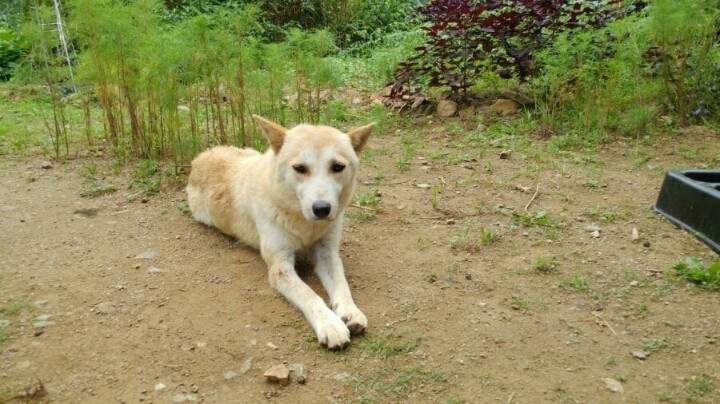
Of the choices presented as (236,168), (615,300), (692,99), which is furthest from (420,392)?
(692,99)

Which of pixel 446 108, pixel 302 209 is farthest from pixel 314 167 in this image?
pixel 446 108

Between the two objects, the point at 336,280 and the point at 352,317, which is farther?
the point at 336,280

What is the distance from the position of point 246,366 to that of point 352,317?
1.93ft

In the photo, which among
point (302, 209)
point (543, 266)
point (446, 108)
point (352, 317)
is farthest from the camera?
point (446, 108)

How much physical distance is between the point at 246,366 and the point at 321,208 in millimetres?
898

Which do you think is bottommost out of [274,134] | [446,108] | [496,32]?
[446,108]

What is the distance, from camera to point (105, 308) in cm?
295

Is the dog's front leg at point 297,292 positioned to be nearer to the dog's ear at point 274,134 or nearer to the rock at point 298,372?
the rock at point 298,372

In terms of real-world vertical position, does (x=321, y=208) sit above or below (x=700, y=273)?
above

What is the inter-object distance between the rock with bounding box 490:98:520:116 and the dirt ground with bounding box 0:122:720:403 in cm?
179

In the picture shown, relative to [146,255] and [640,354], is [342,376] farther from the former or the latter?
[146,255]

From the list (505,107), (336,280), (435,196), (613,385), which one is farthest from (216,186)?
(505,107)

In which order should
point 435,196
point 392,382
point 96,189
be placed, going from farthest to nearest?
point 96,189, point 435,196, point 392,382

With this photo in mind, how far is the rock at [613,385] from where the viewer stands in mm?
2223
